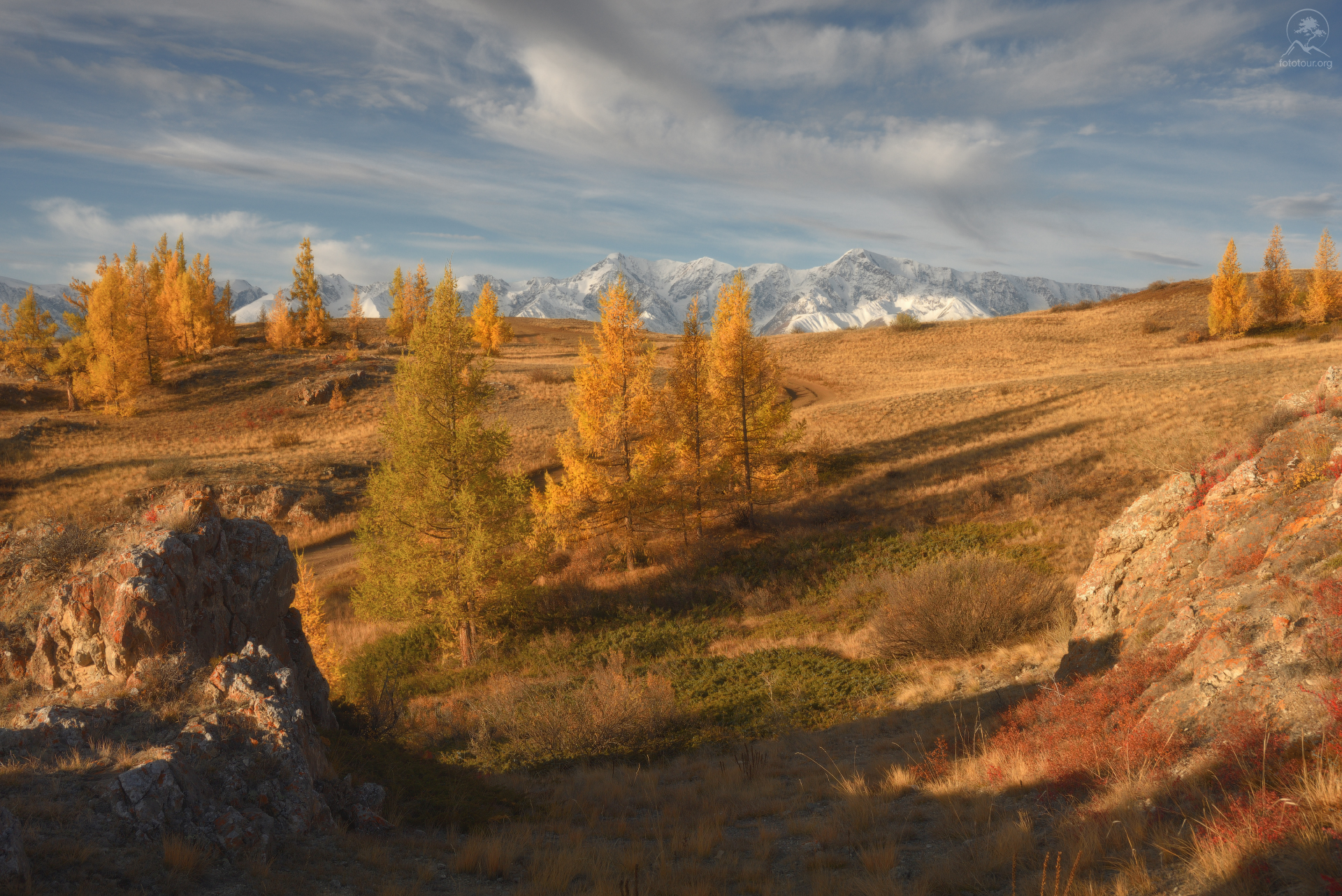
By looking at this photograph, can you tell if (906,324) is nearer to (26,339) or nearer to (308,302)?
(308,302)

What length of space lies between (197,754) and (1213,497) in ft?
42.4

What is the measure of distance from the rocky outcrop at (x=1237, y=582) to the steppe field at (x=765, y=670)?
1.20 meters

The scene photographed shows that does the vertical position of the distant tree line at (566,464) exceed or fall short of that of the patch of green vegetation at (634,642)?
it exceeds it

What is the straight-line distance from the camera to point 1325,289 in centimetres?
5469

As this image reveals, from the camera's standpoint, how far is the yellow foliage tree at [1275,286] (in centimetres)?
5934

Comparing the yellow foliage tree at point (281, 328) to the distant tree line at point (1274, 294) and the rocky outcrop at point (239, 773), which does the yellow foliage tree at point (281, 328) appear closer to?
the rocky outcrop at point (239, 773)

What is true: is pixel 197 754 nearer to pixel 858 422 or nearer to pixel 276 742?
pixel 276 742

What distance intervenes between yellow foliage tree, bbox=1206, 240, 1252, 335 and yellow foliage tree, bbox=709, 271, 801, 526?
184 ft

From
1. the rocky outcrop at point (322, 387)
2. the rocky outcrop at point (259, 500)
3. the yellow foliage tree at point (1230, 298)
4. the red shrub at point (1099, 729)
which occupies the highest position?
the yellow foliage tree at point (1230, 298)

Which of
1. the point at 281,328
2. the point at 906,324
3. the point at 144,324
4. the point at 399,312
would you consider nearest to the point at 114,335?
the point at 144,324

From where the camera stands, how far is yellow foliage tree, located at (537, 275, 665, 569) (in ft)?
70.3

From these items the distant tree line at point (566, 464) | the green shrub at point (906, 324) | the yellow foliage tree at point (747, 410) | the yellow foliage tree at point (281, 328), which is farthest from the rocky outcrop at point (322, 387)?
the green shrub at point (906, 324)

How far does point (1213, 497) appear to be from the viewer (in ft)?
29.1

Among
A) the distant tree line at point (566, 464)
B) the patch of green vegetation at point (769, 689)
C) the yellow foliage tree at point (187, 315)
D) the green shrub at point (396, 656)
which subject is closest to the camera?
the patch of green vegetation at point (769, 689)
